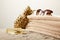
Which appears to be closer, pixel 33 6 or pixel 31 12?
pixel 31 12

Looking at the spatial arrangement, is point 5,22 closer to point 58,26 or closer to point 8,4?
point 8,4

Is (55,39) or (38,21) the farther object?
(38,21)

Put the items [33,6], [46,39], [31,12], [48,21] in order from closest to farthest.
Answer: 1. [46,39]
2. [48,21]
3. [31,12]
4. [33,6]

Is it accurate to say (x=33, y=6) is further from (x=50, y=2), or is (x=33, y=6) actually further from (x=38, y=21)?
(x=38, y=21)

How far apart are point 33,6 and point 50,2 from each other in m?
0.28

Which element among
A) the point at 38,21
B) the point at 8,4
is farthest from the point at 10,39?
the point at 8,4

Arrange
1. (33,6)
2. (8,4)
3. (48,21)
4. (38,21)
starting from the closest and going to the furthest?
(48,21)
(38,21)
(33,6)
(8,4)

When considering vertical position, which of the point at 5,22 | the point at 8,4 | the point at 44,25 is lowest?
the point at 5,22

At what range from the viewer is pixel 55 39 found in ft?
2.39

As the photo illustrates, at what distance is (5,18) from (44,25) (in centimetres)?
151

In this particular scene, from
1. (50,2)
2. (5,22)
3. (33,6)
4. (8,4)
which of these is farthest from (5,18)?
(50,2)

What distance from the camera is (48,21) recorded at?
0.85m

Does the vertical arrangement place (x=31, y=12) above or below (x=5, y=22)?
above

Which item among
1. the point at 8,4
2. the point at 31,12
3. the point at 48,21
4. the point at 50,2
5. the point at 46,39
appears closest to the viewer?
the point at 46,39
